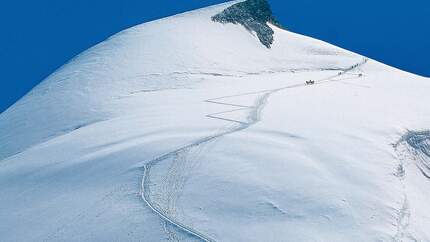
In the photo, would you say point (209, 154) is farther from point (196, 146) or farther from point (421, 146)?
point (421, 146)

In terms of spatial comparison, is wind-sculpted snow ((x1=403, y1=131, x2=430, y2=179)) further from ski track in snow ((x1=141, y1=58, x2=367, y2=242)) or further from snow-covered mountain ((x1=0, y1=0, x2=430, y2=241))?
ski track in snow ((x1=141, y1=58, x2=367, y2=242))

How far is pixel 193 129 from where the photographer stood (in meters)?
25.1

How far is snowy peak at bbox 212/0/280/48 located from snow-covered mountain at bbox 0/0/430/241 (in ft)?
22.3

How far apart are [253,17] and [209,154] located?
85.5 feet

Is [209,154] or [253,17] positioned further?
[253,17]

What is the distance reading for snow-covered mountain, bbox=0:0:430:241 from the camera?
1905 cm

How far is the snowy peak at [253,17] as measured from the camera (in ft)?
147

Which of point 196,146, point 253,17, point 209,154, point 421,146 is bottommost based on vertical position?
point 209,154

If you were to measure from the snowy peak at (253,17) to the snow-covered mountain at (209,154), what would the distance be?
6.80 metres

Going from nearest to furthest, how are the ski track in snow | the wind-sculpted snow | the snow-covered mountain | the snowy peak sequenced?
the ski track in snow, the snow-covered mountain, the wind-sculpted snow, the snowy peak

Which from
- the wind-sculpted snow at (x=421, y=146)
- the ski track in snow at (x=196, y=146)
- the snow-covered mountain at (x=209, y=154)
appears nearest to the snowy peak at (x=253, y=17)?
the snow-covered mountain at (x=209, y=154)

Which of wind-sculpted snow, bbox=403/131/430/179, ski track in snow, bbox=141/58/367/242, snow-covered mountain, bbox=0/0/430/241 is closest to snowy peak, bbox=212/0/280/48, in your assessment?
snow-covered mountain, bbox=0/0/430/241

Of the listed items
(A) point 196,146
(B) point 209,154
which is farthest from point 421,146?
(A) point 196,146

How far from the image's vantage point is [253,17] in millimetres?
47094
